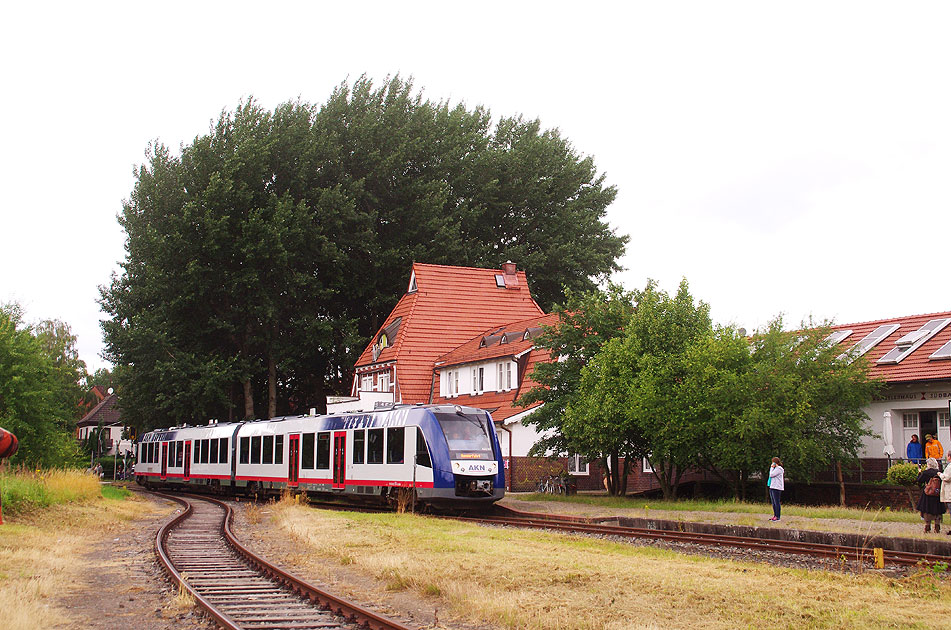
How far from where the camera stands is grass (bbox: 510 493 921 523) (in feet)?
68.7

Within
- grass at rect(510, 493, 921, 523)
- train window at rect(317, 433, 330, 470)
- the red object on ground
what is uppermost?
the red object on ground

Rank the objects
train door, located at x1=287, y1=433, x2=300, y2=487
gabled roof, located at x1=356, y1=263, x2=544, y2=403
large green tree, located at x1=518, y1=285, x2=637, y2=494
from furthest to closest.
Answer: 1. gabled roof, located at x1=356, y1=263, x2=544, y2=403
2. train door, located at x1=287, y1=433, x2=300, y2=487
3. large green tree, located at x1=518, y1=285, x2=637, y2=494


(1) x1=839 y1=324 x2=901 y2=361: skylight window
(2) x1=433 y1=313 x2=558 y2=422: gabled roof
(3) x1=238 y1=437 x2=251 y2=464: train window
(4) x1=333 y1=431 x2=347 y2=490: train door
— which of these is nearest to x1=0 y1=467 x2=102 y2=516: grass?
(3) x1=238 y1=437 x2=251 y2=464: train window

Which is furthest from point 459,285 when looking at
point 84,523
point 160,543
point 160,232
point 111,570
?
point 111,570

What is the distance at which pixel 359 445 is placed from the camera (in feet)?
89.0

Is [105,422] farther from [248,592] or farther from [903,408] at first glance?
[248,592]

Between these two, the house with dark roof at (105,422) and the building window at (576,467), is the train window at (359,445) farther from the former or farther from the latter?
the house with dark roof at (105,422)

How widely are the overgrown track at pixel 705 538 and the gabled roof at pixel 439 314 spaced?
2243 centimetres

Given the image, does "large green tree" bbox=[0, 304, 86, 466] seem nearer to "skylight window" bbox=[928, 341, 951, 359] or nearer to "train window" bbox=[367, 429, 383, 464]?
"train window" bbox=[367, 429, 383, 464]

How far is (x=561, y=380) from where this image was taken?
30828 millimetres

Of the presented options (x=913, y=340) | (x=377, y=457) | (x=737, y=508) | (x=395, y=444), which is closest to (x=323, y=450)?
(x=377, y=457)

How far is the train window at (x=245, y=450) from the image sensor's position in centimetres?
3509

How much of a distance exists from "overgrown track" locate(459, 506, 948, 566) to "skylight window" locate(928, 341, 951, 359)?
477 inches

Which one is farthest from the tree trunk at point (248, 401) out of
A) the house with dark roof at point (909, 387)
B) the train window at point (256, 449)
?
the house with dark roof at point (909, 387)
